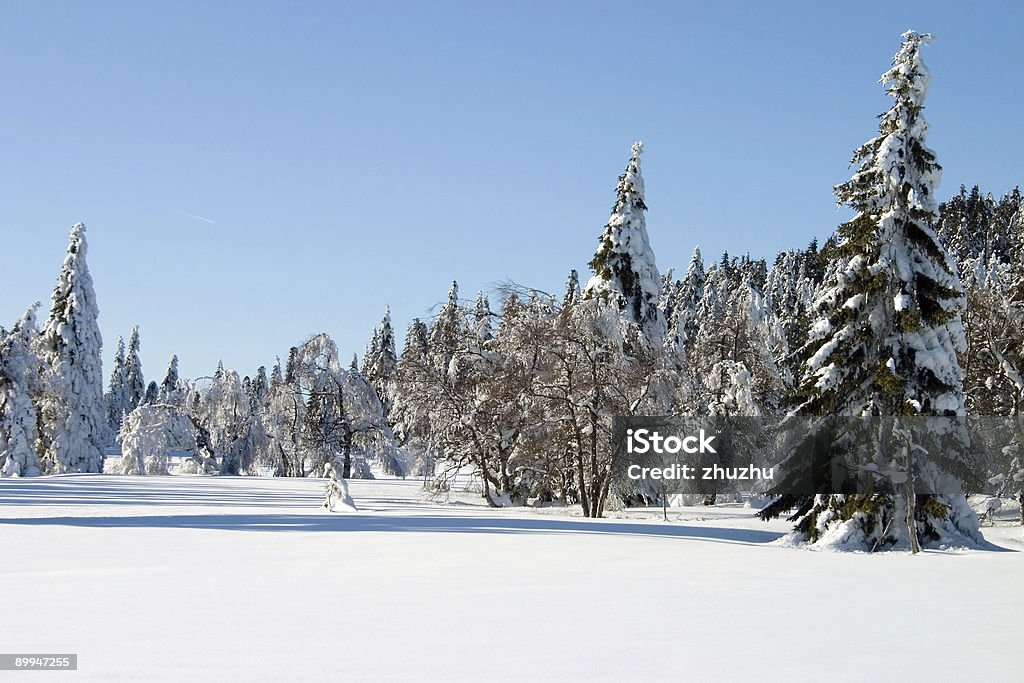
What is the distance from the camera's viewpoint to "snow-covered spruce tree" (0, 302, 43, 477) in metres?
48.6

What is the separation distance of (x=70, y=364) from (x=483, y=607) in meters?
51.5

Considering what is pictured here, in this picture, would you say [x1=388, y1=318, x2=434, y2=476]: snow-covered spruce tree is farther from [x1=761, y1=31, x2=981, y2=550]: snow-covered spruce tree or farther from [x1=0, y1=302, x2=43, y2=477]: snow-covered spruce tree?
[x1=0, y1=302, x2=43, y2=477]: snow-covered spruce tree

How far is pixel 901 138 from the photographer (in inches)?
894

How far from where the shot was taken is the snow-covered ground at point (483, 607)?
749 centimetres

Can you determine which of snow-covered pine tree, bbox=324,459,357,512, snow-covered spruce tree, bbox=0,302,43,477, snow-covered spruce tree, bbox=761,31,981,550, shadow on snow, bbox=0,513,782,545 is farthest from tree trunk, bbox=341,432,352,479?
snow-covered spruce tree, bbox=761,31,981,550

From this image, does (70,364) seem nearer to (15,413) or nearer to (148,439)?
(148,439)

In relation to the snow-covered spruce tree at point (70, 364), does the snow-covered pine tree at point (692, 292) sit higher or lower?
higher

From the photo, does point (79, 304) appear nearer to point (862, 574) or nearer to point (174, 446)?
point (174, 446)

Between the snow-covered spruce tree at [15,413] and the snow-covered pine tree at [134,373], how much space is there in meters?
73.5

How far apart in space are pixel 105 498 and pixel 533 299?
51.9 feet

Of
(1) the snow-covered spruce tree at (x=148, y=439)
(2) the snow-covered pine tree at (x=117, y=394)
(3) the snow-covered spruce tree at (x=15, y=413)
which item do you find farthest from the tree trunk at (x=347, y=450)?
(2) the snow-covered pine tree at (x=117, y=394)

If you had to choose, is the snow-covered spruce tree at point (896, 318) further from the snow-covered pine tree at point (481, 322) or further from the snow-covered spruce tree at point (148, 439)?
the snow-covered spruce tree at point (148, 439)

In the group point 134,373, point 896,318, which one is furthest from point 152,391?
point 896,318

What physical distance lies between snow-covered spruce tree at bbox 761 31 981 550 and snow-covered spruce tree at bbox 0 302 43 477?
4078cm
